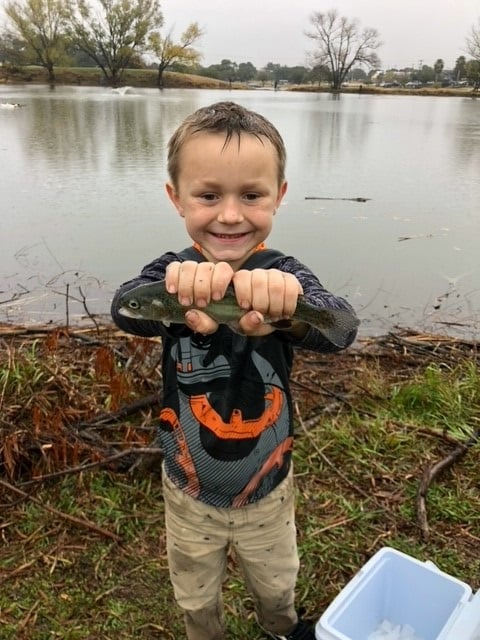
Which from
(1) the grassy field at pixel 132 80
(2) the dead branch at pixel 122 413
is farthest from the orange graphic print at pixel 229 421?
(1) the grassy field at pixel 132 80

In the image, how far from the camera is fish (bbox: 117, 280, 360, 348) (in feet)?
4.75

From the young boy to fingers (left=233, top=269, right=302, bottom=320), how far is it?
4cm

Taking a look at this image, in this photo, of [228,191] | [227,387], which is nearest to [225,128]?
[228,191]

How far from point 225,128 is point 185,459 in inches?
39.4

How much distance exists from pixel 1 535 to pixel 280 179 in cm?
197

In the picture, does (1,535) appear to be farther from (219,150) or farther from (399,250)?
(399,250)

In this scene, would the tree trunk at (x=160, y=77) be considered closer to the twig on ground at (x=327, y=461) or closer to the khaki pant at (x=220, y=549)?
the twig on ground at (x=327, y=461)

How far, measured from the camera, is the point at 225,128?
5.40ft

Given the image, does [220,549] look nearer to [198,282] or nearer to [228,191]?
[198,282]

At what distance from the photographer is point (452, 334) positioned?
455 cm

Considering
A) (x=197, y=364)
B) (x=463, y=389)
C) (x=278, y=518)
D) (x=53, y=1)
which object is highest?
(x=53, y=1)

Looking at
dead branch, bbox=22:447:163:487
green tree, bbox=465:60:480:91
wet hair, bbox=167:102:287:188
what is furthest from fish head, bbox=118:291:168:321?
green tree, bbox=465:60:480:91

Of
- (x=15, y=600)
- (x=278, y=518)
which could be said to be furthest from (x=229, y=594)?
(x=15, y=600)

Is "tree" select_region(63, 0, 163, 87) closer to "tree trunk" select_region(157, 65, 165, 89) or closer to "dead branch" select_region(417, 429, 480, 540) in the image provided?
"tree trunk" select_region(157, 65, 165, 89)
